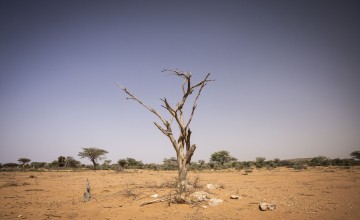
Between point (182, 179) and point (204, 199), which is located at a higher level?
point (182, 179)

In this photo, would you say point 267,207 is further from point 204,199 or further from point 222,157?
point 222,157


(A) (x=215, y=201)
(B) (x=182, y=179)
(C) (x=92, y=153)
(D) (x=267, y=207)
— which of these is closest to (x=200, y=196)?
(A) (x=215, y=201)

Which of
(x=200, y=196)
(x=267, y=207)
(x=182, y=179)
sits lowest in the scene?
(x=267, y=207)

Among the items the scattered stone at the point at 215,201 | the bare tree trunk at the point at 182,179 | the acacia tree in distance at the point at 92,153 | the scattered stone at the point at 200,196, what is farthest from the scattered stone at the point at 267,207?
the acacia tree in distance at the point at 92,153

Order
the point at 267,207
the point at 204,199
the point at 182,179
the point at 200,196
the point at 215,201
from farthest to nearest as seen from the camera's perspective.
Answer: the point at 182,179, the point at 200,196, the point at 204,199, the point at 215,201, the point at 267,207

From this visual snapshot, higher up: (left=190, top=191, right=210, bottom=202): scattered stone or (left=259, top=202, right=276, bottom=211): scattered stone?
(left=190, top=191, right=210, bottom=202): scattered stone

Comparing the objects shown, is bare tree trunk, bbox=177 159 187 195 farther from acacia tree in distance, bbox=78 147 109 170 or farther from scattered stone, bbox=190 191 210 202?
acacia tree in distance, bbox=78 147 109 170

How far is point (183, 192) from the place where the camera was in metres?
7.86

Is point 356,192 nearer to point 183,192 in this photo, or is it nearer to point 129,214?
point 183,192

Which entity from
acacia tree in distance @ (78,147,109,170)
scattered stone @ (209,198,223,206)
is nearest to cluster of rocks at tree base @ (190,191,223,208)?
scattered stone @ (209,198,223,206)

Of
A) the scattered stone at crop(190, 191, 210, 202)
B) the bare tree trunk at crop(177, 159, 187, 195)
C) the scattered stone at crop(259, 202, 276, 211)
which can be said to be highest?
the bare tree trunk at crop(177, 159, 187, 195)

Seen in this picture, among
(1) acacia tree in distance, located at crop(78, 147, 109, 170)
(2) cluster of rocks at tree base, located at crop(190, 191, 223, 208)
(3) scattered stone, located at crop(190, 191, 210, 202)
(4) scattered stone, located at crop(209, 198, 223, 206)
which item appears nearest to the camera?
(4) scattered stone, located at crop(209, 198, 223, 206)

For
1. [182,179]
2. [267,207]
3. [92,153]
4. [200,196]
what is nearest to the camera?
[267,207]

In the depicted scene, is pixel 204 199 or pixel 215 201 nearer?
pixel 215 201
